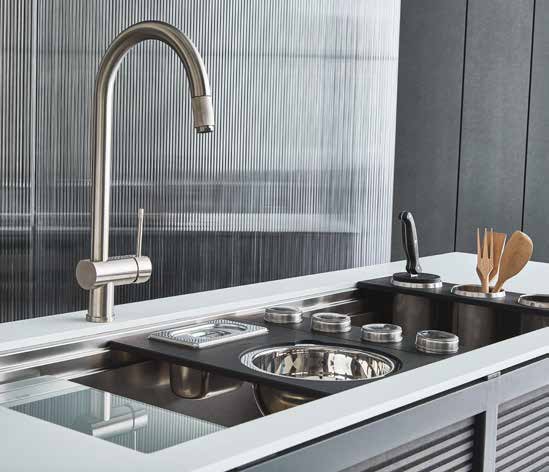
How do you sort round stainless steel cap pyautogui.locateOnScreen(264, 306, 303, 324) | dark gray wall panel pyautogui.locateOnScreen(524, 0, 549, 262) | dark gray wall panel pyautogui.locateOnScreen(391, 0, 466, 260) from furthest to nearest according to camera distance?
dark gray wall panel pyautogui.locateOnScreen(524, 0, 549, 262)
dark gray wall panel pyautogui.locateOnScreen(391, 0, 466, 260)
round stainless steel cap pyautogui.locateOnScreen(264, 306, 303, 324)

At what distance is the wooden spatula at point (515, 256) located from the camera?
2076 millimetres

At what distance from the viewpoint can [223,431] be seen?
3.51ft

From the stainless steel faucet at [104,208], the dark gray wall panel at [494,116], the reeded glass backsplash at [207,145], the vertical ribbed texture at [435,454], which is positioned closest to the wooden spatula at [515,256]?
the vertical ribbed texture at [435,454]

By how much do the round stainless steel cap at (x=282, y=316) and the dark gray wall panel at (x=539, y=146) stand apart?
4100 millimetres

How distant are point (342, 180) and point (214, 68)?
0.95m

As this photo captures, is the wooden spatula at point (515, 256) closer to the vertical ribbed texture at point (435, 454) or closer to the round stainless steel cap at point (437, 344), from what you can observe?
the round stainless steel cap at point (437, 344)

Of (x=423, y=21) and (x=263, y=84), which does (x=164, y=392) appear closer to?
(x=263, y=84)

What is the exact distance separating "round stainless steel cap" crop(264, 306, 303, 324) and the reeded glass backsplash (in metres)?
1.81

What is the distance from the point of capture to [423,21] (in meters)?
5.32

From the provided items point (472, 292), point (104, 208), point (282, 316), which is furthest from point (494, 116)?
point (104, 208)

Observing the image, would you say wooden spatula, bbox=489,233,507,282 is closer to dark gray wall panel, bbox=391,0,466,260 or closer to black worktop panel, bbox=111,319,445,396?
black worktop panel, bbox=111,319,445,396

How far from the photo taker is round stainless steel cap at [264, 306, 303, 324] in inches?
69.2

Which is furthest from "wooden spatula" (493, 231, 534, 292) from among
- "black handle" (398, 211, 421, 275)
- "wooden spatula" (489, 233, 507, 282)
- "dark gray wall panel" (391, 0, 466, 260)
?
"dark gray wall panel" (391, 0, 466, 260)

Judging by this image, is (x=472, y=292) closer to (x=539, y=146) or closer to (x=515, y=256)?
(x=515, y=256)
